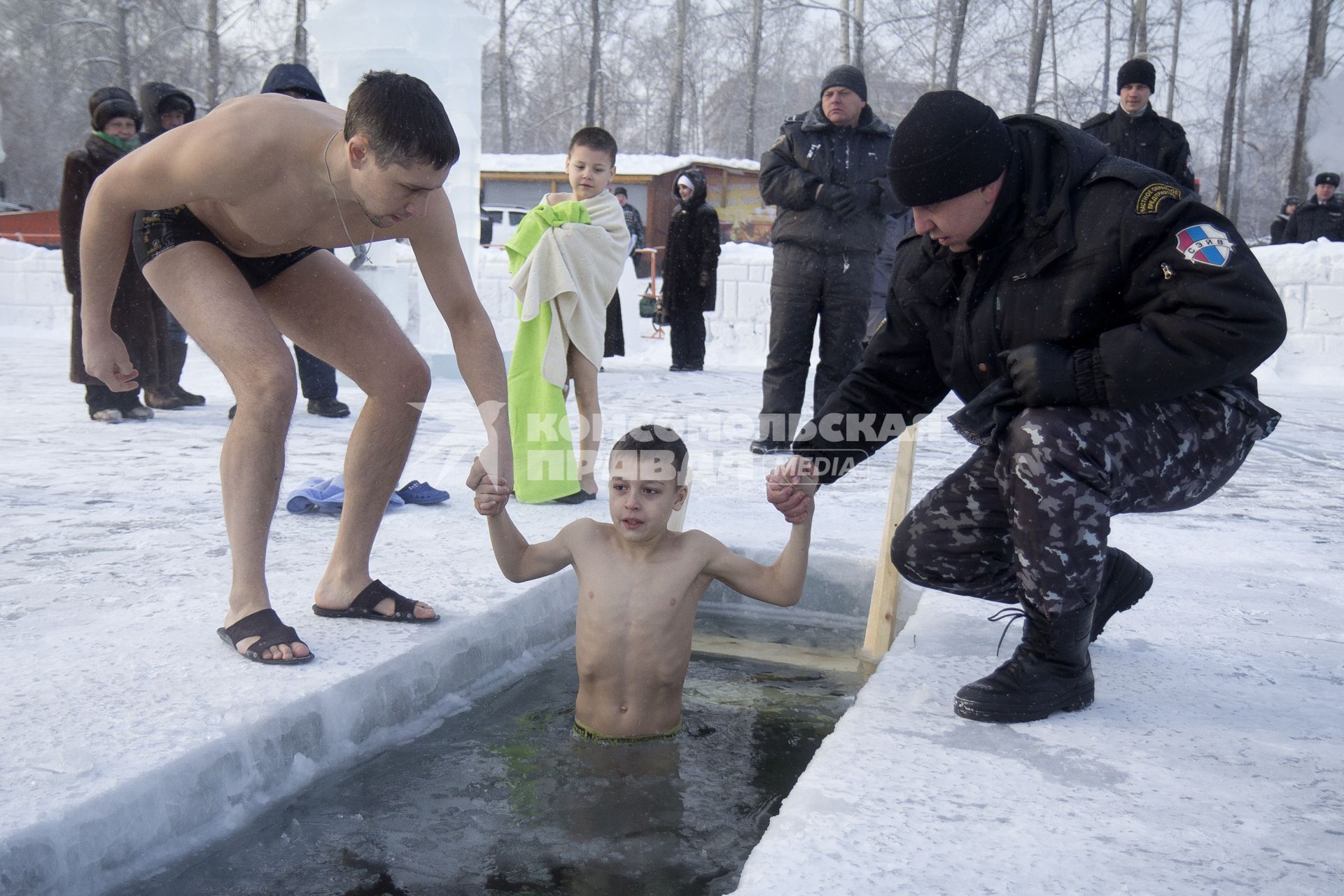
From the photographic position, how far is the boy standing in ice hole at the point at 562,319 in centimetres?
460

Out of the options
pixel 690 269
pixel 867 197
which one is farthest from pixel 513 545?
pixel 690 269

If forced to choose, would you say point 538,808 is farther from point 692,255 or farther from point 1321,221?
point 1321,221

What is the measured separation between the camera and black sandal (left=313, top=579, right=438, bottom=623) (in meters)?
2.99

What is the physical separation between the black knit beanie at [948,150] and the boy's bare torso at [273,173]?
1.13 metres

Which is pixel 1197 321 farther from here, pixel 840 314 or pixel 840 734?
pixel 840 314

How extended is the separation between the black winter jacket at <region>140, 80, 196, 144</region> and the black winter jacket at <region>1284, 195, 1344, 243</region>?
1095 cm

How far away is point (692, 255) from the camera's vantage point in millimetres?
10570

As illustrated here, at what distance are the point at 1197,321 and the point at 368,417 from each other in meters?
1.95

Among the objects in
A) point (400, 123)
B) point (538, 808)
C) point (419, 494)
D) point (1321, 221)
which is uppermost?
point (1321, 221)

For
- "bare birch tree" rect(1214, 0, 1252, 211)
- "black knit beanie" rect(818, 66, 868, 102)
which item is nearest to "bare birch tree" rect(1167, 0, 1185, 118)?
"bare birch tree" rect(1214, 0, 1252, 211)

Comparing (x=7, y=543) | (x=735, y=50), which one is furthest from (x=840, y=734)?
(x=735, y=50)

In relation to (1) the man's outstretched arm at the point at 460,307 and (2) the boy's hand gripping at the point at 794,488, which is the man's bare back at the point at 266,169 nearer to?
(1) the man's outstretched arm at the point at 460,307

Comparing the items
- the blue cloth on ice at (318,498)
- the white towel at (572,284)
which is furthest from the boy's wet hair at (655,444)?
the white towel at (572,284)

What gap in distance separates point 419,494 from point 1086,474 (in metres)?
2.90
